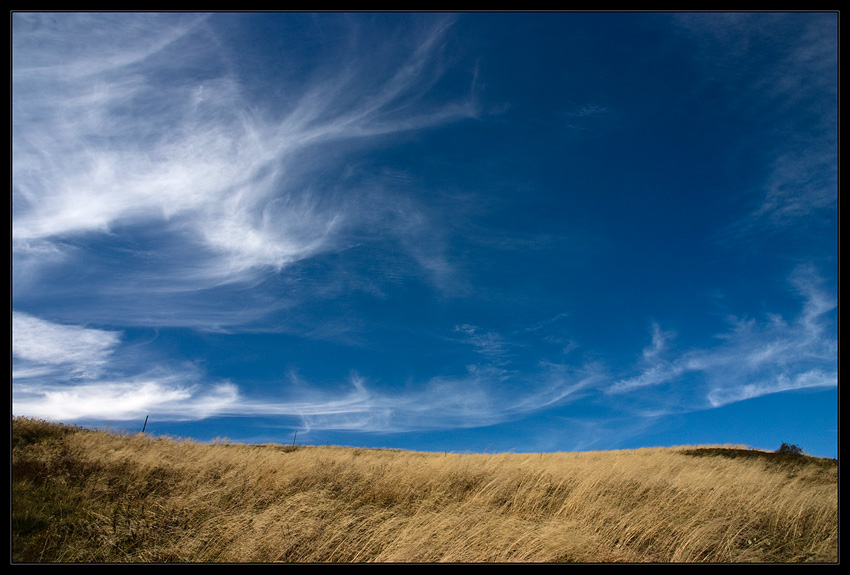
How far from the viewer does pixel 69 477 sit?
9172 mm

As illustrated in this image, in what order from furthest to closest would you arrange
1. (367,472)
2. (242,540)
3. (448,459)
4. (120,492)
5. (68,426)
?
(68,426), (448,459), (367,472), (120,492), (242,540)

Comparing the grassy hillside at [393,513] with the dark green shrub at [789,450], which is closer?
the grassy hillside at [393,513]

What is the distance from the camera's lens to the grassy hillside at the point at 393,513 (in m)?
5.80

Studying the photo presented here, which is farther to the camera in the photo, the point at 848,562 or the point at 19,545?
the point at 848,562

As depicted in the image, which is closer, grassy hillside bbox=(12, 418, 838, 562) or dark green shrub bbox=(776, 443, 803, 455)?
grassy hillside bbox=(12, 418, 838, 562)

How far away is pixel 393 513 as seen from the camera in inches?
295

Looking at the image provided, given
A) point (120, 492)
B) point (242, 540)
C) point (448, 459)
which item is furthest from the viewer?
point (448, 459)

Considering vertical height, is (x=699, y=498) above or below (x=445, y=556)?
above

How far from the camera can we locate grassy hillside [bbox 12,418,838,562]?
19.0 ft

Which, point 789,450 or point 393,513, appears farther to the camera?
point 789,450
